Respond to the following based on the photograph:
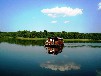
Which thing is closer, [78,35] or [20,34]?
[78,35]

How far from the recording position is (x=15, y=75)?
947 inches

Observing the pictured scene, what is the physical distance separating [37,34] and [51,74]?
392 feet

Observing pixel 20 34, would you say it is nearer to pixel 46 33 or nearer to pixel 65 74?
pixel 46 33

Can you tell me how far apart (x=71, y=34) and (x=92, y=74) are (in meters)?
113

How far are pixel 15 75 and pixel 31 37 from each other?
124 meters

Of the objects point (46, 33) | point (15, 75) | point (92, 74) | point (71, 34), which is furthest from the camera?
point (46, 33)

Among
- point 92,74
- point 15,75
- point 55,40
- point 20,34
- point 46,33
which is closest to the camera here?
point 15,75

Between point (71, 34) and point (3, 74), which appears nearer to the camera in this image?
point (3, 74)

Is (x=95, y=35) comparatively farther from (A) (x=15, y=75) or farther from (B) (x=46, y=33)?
(A) (x=15, y=75)

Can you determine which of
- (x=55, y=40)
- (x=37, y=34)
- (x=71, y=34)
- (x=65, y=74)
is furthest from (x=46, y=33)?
(x=65, y=74)

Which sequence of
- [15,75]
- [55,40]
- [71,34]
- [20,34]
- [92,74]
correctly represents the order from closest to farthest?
[15,75], [92,74], [55,40], [71,34], [20,34]

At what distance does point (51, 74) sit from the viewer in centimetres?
2555

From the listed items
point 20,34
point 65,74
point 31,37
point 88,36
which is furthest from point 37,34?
point 65,74

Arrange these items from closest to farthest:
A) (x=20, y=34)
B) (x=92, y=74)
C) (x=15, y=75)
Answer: (x=15, y=75) → (x=92, y=74) → (x=20, y=34)
